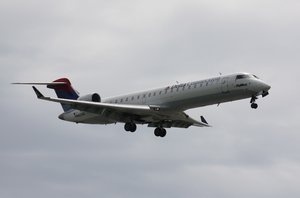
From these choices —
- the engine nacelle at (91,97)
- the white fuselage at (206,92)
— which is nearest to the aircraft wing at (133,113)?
the white fuselage at (206,92)

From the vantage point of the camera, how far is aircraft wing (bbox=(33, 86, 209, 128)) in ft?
171

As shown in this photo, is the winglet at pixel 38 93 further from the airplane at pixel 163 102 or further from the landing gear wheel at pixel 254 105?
the landing gear wheel at pixel 254 105

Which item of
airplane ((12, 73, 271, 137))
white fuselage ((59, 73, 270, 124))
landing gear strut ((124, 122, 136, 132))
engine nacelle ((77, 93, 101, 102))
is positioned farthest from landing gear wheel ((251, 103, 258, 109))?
engine nacelle ((77, 93, 101, 102))

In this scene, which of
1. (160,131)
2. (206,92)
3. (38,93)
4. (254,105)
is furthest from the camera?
(160,131)

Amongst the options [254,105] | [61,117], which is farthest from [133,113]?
[254,105]

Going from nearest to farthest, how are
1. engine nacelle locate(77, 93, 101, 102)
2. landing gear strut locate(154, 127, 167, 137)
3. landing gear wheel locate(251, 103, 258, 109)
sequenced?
landing gear wheel locate(251, 103, 258, 109) < engine nacelle locate(77, 93, 101, 102) < landing gear strut locate(154, 127, 167, 137)

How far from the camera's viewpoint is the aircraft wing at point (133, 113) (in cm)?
5219

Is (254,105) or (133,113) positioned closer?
(254,105)

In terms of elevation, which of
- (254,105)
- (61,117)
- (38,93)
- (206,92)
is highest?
(61,117)

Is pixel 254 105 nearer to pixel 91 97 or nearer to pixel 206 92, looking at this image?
pixel 206 92

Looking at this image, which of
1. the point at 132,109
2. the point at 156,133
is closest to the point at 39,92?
the point at 132,109

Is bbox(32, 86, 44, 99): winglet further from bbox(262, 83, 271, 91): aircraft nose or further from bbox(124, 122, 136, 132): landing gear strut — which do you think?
bbox(262, 83, 271, 91): aircraft nose

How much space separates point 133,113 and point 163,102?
2.04 metres

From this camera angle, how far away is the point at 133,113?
2084 inches
